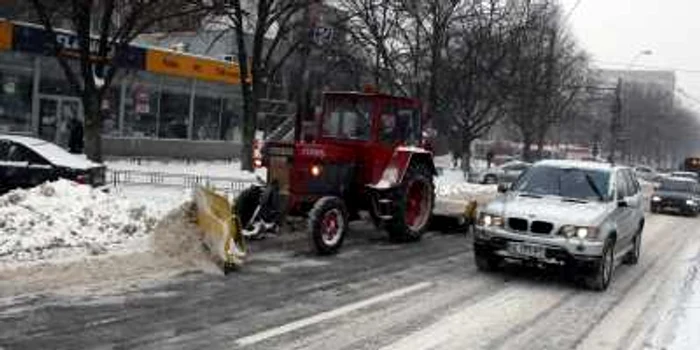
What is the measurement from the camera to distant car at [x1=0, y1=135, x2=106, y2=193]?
17.4 m

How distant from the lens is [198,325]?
29.2ft

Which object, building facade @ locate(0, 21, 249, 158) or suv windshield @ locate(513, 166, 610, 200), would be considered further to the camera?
building facade @ locate(0, 21, 249, 158)

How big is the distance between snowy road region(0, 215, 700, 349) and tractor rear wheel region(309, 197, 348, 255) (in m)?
0.21

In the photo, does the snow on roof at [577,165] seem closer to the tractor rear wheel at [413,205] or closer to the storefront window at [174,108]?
the tractor rear wheel at [413,205]

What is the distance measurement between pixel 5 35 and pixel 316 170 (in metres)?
20.9

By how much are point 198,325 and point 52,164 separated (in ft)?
31.4

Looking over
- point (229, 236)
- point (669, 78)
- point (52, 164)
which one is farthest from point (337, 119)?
point (669, 78)

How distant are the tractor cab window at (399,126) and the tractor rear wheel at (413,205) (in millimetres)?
522

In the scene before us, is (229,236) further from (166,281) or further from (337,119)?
(337,119)

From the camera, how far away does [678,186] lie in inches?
1364

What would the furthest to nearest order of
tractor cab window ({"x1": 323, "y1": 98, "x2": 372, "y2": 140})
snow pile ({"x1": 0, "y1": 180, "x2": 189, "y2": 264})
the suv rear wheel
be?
tractor cab window ({"x1": 323, "y1": 98, "x2": 372, "y2": 140}), the suv rear wheel, snow pile ({"x1": 0, "y1": 180, "x2": 189, "y2": 264})

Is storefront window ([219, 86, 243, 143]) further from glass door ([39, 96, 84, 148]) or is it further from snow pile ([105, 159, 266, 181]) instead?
glass door ([39, 96, 84, 148])

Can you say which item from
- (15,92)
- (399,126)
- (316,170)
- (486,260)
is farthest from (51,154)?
(15,92)

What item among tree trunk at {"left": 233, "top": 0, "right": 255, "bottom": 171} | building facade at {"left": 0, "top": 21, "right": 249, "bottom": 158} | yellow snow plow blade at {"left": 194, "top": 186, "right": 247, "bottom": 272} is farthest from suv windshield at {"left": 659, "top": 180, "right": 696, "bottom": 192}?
yellow snow plow blade at {"left": 194, "top": 186, "right": 247, "bottom": 272}
